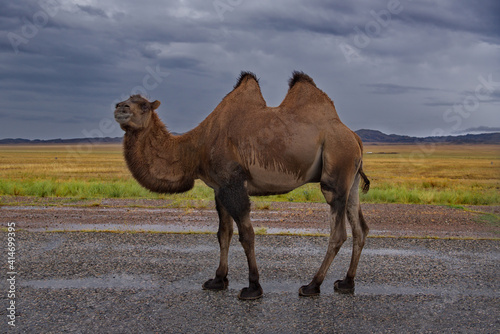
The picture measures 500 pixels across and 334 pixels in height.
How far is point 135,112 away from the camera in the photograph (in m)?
7.34

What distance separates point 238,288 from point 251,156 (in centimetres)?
203

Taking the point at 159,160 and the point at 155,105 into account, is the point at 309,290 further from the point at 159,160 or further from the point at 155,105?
the point at 155,105

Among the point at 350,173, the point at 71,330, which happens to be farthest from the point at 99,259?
the point at 350,173

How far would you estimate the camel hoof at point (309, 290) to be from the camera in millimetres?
6973

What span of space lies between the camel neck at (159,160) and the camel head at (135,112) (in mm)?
115

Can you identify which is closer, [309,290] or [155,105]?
[309,290]

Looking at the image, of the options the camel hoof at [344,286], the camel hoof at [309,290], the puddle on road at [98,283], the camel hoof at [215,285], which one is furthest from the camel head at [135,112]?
the camel hoof at [344,286]

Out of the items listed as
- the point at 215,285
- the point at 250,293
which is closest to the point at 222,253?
the point at 215,285

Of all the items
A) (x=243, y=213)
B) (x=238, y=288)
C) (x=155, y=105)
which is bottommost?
(x=238, y=288)

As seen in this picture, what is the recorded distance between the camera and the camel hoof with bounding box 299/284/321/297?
22.9ft

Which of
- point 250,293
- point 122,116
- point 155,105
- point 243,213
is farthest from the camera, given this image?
point 155,105

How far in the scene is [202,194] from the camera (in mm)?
22297

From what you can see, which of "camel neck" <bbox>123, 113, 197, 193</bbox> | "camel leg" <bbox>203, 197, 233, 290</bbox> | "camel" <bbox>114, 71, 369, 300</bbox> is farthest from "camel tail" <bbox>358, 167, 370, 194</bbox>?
"camel neck" <bbox>123, 113, 197, 193</bbox>

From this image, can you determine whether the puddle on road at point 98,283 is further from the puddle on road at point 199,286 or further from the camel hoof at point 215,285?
the camel hoof at point 215,285
